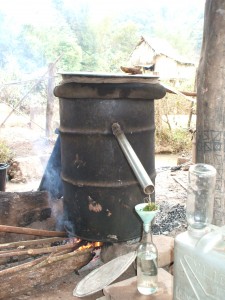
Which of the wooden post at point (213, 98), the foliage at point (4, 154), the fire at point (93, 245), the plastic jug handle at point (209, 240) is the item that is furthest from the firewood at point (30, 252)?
the foliage at point (4, 154)

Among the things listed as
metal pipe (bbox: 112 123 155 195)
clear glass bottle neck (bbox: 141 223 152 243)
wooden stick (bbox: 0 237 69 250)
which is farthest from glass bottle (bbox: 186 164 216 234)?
wooden stick (bbox: 0 237 69 250)

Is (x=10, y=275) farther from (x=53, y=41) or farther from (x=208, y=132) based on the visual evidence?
(x=53, y=41)

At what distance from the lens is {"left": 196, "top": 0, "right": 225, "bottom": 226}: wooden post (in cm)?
256

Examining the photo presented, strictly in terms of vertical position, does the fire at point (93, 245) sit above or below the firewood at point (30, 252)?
below

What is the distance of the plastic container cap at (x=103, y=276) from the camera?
2.55 m

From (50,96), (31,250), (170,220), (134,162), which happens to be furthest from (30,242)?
(50,96)

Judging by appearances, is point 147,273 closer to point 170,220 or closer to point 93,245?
point 93,245

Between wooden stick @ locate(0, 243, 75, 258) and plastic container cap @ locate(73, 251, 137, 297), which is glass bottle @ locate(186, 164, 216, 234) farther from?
wooden stick @ locate(0, 243, 75, 258)

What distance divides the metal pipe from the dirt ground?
1017 mm

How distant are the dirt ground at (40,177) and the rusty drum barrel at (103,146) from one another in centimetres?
47

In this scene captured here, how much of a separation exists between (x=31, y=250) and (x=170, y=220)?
173 centimetres

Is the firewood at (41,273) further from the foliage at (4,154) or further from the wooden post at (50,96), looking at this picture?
the wooden post at (50,96)

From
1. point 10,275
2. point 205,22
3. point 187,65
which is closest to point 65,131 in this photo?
point 10,275

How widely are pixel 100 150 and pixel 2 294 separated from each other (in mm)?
1323
